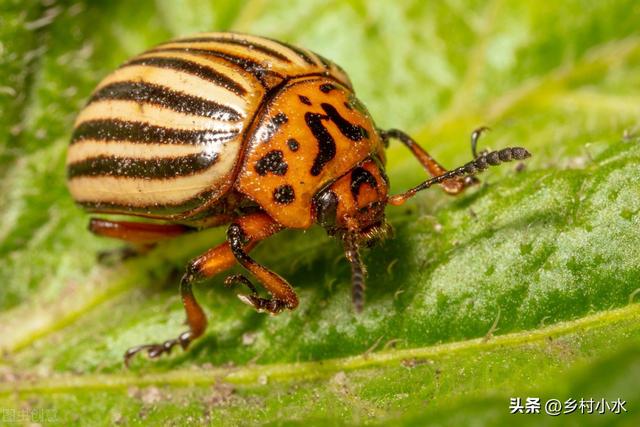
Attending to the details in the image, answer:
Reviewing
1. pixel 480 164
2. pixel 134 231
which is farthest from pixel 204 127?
pixel 480 164

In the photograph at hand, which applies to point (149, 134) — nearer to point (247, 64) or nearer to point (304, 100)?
point (247, 64)

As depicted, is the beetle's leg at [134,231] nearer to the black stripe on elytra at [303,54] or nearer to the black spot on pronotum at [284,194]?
the black spot on pronotum at [284,194]

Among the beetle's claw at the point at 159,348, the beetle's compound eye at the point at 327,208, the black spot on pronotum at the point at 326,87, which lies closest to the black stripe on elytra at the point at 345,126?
the black spot on pronotum at the point at 326,87

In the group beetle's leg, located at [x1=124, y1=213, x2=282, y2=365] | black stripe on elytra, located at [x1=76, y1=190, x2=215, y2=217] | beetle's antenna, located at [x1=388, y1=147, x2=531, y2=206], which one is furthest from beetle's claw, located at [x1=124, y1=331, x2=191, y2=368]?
beetle's antenna, located at [x1=388, y1=147, x2=531, y2=206]

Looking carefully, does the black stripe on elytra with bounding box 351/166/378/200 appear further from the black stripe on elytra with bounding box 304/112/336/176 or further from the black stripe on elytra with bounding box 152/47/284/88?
the black stripe on elytra with bounding box 152/47/284/88

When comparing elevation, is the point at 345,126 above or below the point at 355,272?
above
